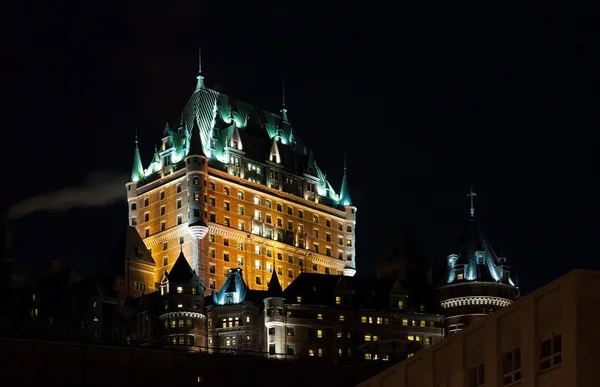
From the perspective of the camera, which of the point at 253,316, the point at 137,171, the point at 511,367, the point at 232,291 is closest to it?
the point at 511,367

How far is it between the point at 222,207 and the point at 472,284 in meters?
37.6

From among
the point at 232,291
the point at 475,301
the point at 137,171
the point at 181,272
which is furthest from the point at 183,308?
the point at 137,171

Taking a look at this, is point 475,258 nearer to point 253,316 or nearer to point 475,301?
point 475,301

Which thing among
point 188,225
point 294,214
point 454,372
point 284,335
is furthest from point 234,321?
point 454,372

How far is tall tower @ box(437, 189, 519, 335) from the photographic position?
164 meters

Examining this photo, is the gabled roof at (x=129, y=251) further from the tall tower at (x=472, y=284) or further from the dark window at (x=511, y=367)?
→ the dark window at (x=511, y=367)

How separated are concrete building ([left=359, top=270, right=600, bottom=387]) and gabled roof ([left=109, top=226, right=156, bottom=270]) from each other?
13212 cm

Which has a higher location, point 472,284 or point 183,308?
point 472,284

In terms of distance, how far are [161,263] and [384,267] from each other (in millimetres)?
27523

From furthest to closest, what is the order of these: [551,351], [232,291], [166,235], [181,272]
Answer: [166,235], [232,291], [181,272], [551,351]

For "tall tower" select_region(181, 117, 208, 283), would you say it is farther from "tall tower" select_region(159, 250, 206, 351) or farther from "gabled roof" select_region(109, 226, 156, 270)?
"tall tower" select_region(159, 250, 206, 351)

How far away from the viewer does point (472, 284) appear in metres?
166

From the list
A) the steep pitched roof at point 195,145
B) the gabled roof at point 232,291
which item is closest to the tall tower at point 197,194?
the steep pitched roof at point 195,145

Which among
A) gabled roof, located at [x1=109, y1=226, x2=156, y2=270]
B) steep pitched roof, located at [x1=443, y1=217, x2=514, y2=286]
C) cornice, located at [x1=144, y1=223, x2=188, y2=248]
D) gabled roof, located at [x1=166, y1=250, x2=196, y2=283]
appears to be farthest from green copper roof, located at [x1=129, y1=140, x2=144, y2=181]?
steep pitched roof, located at [x1=443, y1=217, x2=514, y2=286]
